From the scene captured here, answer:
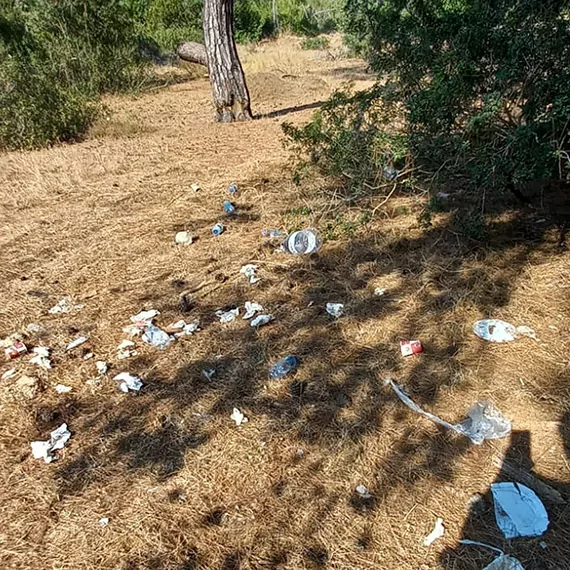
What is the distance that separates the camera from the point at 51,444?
1980 mm

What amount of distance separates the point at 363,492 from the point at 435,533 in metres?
0.26

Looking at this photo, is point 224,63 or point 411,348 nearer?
point 411,348

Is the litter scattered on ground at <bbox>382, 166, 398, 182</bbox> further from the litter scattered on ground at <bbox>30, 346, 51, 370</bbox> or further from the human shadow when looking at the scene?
the litter scattered on ground at <bbox>30, 346, 51, 370</bbox>

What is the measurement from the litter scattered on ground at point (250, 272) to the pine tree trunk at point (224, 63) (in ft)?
13.8

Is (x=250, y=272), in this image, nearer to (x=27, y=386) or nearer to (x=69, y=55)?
(x=27, y=386)

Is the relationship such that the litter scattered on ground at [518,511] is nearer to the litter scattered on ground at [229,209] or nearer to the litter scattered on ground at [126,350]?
the litter scattered on ground at [126,350]

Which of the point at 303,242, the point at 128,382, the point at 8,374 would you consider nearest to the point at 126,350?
the point at 128,382

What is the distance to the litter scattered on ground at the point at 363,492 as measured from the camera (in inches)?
67.1

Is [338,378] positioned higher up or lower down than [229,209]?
lower down

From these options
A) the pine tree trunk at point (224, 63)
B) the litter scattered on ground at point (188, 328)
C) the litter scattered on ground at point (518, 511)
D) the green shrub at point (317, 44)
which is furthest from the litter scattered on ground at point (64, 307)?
the green shrub at point (317, 44)

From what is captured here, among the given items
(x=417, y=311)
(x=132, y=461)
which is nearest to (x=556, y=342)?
(x=417, y=311)

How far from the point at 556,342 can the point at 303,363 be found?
3.89 ft

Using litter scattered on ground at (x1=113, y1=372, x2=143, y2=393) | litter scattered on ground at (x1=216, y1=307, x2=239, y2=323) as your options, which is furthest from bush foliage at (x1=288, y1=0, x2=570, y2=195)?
litter scattered on ground at (x1=113, y1=372, x2=143, y2=393)

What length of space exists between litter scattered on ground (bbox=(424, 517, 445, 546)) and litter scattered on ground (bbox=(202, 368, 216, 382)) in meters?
1.12
